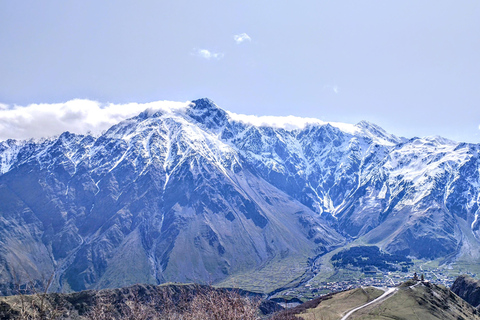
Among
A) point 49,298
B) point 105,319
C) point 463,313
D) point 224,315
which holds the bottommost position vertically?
point 463,313

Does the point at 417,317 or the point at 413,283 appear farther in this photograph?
the point at 413,283

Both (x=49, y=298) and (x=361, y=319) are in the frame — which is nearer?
(x=361, y=319)

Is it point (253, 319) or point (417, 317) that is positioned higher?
point (253, 319)

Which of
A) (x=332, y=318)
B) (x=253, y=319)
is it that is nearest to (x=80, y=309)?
(x=332, y=318)

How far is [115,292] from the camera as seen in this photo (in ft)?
593

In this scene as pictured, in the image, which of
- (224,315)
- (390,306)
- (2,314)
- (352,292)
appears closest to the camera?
(224,315)

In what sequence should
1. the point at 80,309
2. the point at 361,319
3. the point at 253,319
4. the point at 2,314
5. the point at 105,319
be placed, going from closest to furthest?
1. the point at 253,319
2. the point at 105,319
3. the point at 2,314
4. the point at 361,319
5. the point at 80,309

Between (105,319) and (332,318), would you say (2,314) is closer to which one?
(105,319)

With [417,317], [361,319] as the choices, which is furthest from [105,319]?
[417,317]

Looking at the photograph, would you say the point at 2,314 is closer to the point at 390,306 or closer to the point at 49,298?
the point at 49,298

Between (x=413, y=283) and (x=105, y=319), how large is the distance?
151 meters

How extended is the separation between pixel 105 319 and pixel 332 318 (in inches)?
4314

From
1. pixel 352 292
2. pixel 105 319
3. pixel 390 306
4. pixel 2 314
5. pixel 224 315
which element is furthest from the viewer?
pixel 352 292

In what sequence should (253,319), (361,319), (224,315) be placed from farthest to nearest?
(361,319) < (253,319) < (224,315)
